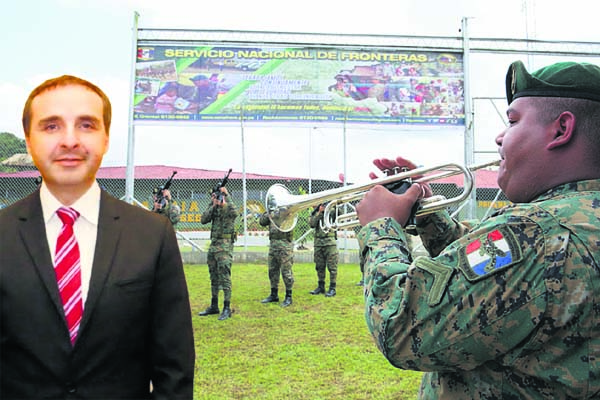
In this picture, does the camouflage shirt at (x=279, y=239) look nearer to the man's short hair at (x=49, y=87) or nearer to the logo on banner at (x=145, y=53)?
the logo on banner at (x=145, y=53)

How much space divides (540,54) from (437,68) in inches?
81.2

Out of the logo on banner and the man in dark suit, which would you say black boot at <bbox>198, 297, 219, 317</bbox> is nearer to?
the logo on banner

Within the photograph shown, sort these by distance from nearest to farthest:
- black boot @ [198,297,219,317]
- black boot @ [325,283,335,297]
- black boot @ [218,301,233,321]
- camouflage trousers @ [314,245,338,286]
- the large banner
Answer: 1. black boot @ [218,301,233,321]
2. black boot @ [198,297,219,317]
3. black boot @ [325,283,335,297]
4. camouflage trousers @ [314,245,338,286]
5. the large banner

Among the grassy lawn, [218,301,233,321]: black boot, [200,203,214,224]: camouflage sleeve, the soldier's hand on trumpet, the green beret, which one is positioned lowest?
the grassy lawn

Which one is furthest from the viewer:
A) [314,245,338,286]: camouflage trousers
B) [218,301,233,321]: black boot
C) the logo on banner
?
the logo on banner

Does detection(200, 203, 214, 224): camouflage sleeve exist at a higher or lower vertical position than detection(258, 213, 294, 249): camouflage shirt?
higher

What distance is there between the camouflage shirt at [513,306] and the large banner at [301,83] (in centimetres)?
937

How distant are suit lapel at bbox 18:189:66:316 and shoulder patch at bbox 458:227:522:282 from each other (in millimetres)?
1035

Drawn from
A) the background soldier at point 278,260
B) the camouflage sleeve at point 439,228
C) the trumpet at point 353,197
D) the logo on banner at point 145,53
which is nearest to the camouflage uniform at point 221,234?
the background soldier at point 278,260

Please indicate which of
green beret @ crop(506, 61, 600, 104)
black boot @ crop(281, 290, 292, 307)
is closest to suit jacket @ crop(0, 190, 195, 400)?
green beret @ crop(506, 61, 600, 104)

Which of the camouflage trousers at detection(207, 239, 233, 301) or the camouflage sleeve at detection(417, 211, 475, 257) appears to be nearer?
the camouflage sleeve at detection(417, 211, 475, 257)

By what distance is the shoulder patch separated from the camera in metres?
1.23

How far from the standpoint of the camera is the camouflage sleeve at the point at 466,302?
121 centimetres

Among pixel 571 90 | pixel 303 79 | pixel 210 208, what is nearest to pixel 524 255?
pixel 571 90
